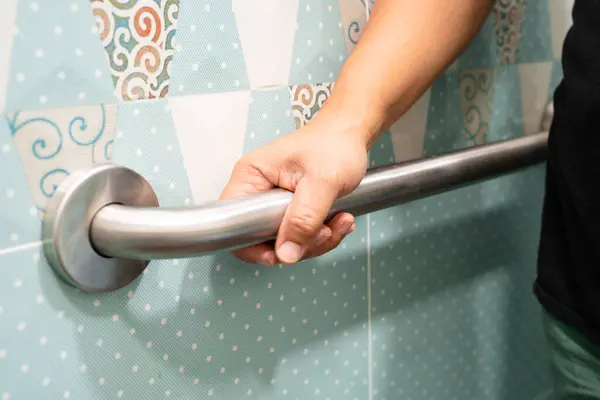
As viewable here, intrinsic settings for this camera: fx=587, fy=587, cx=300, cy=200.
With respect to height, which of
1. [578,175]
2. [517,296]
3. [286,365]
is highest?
[578,175]

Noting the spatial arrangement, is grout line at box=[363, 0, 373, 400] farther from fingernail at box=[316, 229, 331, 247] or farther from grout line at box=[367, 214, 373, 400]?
fingernail at box=[316, 229, 331, 247]

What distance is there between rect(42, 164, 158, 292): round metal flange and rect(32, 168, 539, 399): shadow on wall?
0.01 meters

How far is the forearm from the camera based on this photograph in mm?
401

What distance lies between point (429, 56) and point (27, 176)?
30 centimetres

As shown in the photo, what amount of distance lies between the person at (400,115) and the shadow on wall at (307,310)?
5 cm

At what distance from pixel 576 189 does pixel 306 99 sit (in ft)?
0.71

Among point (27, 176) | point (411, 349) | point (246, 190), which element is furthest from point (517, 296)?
point (27, 176)

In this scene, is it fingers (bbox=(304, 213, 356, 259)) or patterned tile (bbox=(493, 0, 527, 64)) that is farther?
patterned tile (bbox=(493, 0, 527, 64))

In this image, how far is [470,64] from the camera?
1.89 feet

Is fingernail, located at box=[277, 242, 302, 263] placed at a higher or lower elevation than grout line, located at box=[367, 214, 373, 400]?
higher

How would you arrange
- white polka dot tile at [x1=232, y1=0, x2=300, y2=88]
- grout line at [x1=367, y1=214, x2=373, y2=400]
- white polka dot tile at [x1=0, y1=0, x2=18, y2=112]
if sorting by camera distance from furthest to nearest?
grout line at [x1=367, y1=214, x2=373, y2=400] < white polka dot tile at [x1=232, y1=0, x2=300, y2=88] < white polka dot tile at [x1=0, y1=0, x2=18, y2=112]

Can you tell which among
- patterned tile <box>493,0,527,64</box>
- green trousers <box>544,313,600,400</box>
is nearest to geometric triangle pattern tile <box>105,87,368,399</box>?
green trousers <box>544,313,600,400</box>

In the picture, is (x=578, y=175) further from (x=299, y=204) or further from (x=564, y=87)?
(x=299, y=204)

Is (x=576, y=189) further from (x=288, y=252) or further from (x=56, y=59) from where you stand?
(x=56, y=59)
